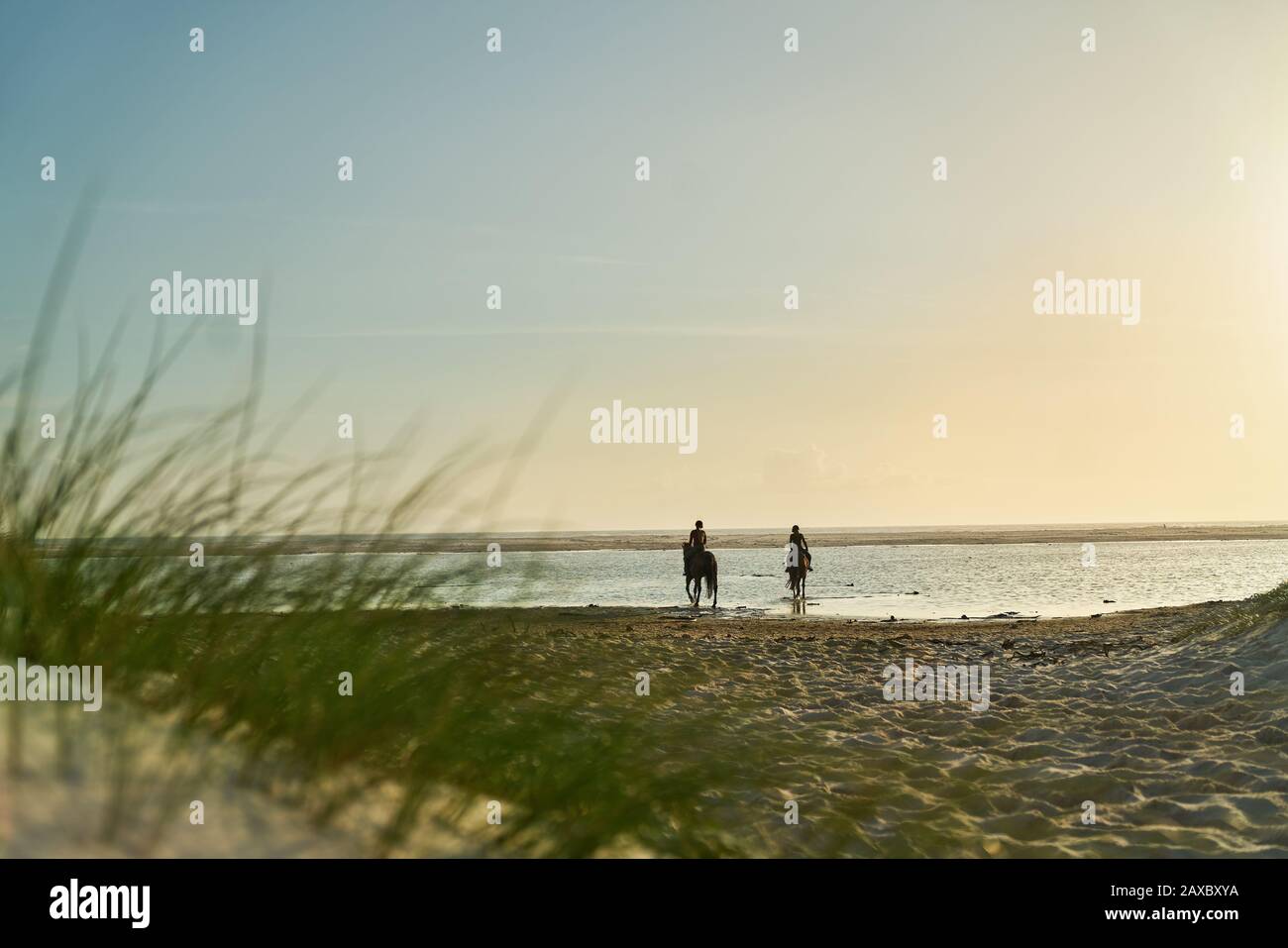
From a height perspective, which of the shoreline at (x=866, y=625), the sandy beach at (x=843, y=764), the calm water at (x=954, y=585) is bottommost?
the calm water at (x=954, y=585)

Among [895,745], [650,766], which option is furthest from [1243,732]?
[650,766]

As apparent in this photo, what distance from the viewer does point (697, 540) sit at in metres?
21.2

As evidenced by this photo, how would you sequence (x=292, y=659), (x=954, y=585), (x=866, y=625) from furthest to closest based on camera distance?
(x=954, y=585), (x=866, y=625), (x=292, y=659)

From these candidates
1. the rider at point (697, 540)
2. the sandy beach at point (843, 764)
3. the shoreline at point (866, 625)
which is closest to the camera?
the sandy beach at point (843, 764)

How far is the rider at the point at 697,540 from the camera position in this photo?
809 inches

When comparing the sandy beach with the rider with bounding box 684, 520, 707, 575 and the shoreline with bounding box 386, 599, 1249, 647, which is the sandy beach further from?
the rider with bounding box 684, 520, 707, 575

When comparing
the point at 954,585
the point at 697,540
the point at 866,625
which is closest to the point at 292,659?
the point at 866,625

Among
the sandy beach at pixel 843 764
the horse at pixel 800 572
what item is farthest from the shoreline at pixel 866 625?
the sandy beach at pixel 843 764

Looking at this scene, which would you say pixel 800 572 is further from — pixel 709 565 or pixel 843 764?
pixel 843 764

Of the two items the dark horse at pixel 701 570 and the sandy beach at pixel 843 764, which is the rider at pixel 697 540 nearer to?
the dark horse at pixel 701 570

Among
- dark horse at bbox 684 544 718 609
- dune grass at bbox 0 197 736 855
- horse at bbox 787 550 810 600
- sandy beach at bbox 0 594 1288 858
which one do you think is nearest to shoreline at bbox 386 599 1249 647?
dark horse at bbox 684 544 718 609

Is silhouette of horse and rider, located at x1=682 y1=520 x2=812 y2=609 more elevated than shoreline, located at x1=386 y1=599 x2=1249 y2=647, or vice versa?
silhouette of horse and rider, located at x1=682 y1=520 x2=812 y2=609

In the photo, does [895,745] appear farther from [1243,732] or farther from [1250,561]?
[1250,561]

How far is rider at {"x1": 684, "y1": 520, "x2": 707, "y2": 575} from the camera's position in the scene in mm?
20550
